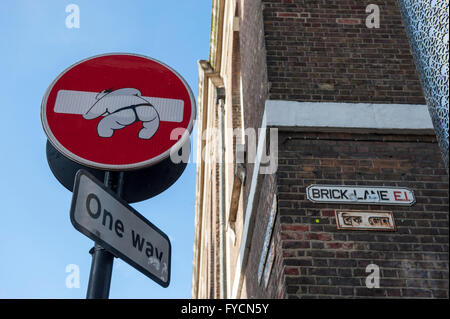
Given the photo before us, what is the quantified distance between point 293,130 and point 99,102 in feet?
6.16

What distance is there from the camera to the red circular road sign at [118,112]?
2.85 meters

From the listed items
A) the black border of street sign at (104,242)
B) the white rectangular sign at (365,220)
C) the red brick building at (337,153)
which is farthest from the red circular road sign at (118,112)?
the white rectangular sign at (365,220)

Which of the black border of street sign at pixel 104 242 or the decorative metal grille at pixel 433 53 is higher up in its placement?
the decorative metal grille at pixel 433 53

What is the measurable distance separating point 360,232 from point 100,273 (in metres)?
2.17

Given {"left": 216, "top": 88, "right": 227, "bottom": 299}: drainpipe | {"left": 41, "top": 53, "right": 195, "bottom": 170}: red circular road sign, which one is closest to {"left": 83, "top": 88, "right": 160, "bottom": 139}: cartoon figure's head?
{"left": 41, "top": 53, "right": 195, "bottom": 170}: red circular road sign

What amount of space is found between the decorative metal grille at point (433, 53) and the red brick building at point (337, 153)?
0.34 meters

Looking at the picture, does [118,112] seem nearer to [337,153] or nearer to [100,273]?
[100,273]

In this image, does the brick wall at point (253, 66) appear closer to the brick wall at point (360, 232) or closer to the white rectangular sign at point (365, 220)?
the brick wall at point (360, 232)

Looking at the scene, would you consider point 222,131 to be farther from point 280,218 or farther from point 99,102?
point 99,102

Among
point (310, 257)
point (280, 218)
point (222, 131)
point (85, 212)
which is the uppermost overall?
point (222, 131)

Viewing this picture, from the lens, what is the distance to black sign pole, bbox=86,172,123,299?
233 cm

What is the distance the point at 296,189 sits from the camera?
4078 mm

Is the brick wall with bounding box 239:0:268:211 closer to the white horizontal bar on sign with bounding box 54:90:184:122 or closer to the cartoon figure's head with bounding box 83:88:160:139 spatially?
the white horizontal bar on sign with bounding box 54:90:184:122
